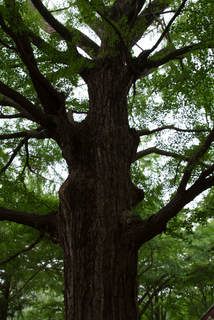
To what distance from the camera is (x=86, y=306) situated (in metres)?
2.72

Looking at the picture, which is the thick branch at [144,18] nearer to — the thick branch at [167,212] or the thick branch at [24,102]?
the thick branch at [24,102]

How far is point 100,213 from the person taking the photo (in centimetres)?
319

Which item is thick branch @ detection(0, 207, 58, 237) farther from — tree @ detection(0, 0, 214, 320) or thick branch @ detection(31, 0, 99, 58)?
thick branch @ detection(31, 0, 99, 58)

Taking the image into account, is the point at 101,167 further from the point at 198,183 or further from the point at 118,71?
the point at 118,71

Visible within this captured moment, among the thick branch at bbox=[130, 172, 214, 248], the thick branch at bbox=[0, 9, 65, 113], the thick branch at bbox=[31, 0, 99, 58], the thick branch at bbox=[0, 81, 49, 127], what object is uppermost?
the thick branch at bbox=[31, 0, 99, 58]

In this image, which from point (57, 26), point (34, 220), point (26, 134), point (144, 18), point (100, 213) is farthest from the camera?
point (26, 134)

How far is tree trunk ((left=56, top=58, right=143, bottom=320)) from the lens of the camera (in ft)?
9.10

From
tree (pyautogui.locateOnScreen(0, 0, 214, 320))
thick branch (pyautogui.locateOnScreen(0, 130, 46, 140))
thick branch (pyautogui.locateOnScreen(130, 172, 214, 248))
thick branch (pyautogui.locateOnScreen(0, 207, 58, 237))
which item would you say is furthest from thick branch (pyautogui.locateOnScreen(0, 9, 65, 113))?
thick branch (pyautogui.locateOnScreen(130, 172, 214, 248))

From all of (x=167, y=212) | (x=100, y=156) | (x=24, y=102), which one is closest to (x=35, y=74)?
(x=24, y=102)

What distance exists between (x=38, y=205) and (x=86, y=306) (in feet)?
9.86

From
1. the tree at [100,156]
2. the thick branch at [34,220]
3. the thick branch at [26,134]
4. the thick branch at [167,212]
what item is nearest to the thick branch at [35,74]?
the tree at [100,156]

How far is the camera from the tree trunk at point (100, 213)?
277 cm

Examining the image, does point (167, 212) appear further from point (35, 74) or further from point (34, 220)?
point (35, 74)

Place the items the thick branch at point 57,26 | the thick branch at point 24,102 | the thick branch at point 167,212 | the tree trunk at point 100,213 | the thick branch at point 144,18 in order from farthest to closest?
the thick branch at point 57,26, the thick branch at point 144,18, the thick branch at point 24,102, the thick branch at point 167,212, the tree trunk at point 100,213
